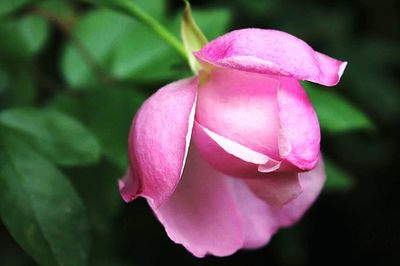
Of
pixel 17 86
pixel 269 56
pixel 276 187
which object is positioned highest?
pixel 269 56

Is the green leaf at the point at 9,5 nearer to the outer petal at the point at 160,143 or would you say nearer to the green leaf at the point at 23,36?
the green leaf at the point at 23,36

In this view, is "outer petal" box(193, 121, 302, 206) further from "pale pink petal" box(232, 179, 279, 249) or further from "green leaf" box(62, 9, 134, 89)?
"green leaf" box(62, 9, 134, 89)

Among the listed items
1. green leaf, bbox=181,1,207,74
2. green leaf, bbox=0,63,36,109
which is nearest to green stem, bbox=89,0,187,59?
green leaf, bbox=181,1,207,74

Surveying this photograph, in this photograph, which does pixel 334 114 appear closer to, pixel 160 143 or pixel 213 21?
pixel 213 21

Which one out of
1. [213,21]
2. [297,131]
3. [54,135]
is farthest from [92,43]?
[297,131]

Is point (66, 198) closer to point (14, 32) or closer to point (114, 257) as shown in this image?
point (14, 32)

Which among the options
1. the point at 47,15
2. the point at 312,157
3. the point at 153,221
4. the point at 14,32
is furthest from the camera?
the point at 153,221

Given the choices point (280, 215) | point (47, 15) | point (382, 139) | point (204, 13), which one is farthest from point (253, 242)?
point (382, 139)

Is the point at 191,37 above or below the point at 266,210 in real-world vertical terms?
above
